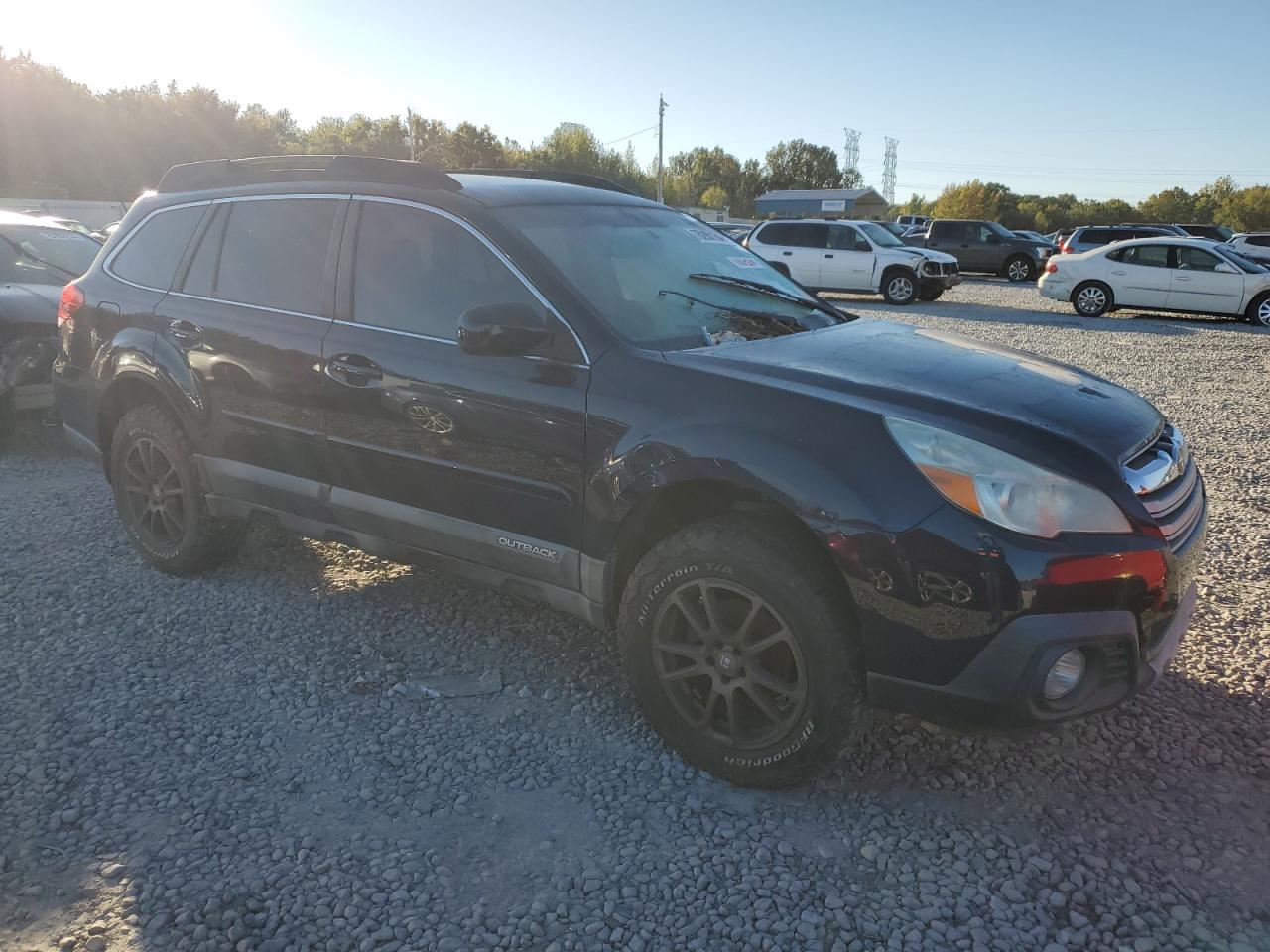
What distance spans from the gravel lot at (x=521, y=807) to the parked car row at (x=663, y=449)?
367 mm

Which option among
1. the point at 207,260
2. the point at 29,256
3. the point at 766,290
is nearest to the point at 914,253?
the point at 29,256

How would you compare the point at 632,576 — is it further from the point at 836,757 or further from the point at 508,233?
the point at 508,233

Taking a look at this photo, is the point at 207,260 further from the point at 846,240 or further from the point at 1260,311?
the point at 1260,311

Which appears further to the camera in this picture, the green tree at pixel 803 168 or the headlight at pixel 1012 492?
the green tree at pixel 803 168

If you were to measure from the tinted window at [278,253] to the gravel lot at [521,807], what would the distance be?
4.67ft

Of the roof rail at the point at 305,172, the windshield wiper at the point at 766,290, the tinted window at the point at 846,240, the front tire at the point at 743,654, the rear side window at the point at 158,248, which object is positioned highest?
the tinted window at the point at 846,240

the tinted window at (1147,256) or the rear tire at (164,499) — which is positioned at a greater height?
the tinted window at (1147,256)

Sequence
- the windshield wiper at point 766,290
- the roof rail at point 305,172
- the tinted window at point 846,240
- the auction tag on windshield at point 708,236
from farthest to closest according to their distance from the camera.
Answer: the tinted window at point 846,240 < the auction tag on windshield at point 708,236 < the windshield wiper at point 766,290 < the roof rail at point 305,172

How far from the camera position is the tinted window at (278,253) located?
3.73 m

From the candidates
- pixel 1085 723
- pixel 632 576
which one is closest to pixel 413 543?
pixel 632 576

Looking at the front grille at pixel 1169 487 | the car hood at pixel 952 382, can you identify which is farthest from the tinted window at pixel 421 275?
the front grille at pixel 1169 487

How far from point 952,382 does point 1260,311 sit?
670 inches

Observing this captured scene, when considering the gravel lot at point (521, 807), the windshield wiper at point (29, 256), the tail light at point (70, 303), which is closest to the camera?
the gravel lot at point (521, 807)

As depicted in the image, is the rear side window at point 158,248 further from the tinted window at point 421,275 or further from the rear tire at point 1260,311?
the rear tire at point 1260,311
